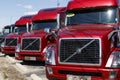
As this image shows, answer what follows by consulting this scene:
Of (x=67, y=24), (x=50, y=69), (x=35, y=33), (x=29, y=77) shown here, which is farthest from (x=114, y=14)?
(x=35, y=33)

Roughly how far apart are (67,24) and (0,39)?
1455cm

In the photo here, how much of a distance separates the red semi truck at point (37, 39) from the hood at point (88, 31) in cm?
468

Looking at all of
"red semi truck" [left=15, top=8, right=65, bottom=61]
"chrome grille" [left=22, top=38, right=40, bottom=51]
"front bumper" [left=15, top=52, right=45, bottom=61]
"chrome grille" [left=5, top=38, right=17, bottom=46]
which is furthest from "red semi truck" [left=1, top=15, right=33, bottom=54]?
"front bumper" [left=15, top=52, right=45, bottom=61]

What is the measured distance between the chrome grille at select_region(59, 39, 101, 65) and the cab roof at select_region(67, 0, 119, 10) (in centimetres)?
222

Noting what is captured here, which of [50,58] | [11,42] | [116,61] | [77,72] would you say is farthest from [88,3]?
[11,42]

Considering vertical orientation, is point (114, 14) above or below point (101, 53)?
above

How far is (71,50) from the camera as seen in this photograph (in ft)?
27.4

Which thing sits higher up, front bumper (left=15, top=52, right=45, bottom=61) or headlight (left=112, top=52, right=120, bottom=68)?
headlight (left=112, top=52, right=120, bottom=68)

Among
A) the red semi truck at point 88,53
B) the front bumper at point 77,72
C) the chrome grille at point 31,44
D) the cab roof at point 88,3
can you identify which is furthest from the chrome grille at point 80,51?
→ the chrome grille at point 31,44

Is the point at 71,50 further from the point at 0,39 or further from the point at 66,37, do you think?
the point at 0,39

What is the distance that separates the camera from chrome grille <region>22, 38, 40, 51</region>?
1425cm

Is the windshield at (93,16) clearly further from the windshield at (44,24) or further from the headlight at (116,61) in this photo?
the windshield at (44,24)

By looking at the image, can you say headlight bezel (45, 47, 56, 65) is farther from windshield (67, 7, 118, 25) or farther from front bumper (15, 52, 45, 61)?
front bumper (15, 52, 45, 61)

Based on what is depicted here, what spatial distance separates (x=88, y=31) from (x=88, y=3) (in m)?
2.06
